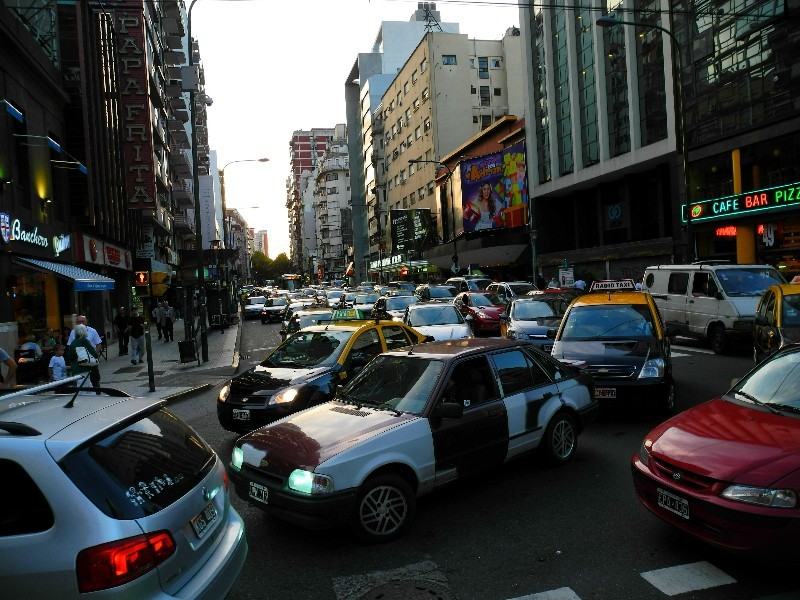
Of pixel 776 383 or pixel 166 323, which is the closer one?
→ pixel 776 383

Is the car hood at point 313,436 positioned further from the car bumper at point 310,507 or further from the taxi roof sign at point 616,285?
the taxi roof sign at point 616,285

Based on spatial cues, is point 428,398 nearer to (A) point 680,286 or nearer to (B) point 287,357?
(B) point 287,357

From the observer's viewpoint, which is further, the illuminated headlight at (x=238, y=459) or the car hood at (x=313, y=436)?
the illuminated headlight at (x=238, y=459)

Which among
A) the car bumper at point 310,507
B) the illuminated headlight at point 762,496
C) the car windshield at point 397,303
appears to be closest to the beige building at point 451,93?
the car windshield at point 397,303

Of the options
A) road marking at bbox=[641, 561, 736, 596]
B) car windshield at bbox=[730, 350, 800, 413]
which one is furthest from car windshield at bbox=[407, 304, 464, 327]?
road marking at bbox=[641, 561, 736, 596]

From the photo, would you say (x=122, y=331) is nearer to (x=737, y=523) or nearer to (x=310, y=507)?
(x=310, y=507)

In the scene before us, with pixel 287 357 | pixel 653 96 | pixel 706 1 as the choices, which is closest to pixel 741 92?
pixel 706 1

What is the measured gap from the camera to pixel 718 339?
1434 cm

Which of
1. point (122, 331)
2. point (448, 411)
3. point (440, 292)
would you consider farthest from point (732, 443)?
point (440, 292)

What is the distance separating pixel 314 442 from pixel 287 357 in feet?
14.3

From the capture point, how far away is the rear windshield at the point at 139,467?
2.76 m

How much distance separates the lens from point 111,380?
15.6 m

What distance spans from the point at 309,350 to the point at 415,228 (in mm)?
57839

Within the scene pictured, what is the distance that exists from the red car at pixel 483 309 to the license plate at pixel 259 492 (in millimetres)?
15345
